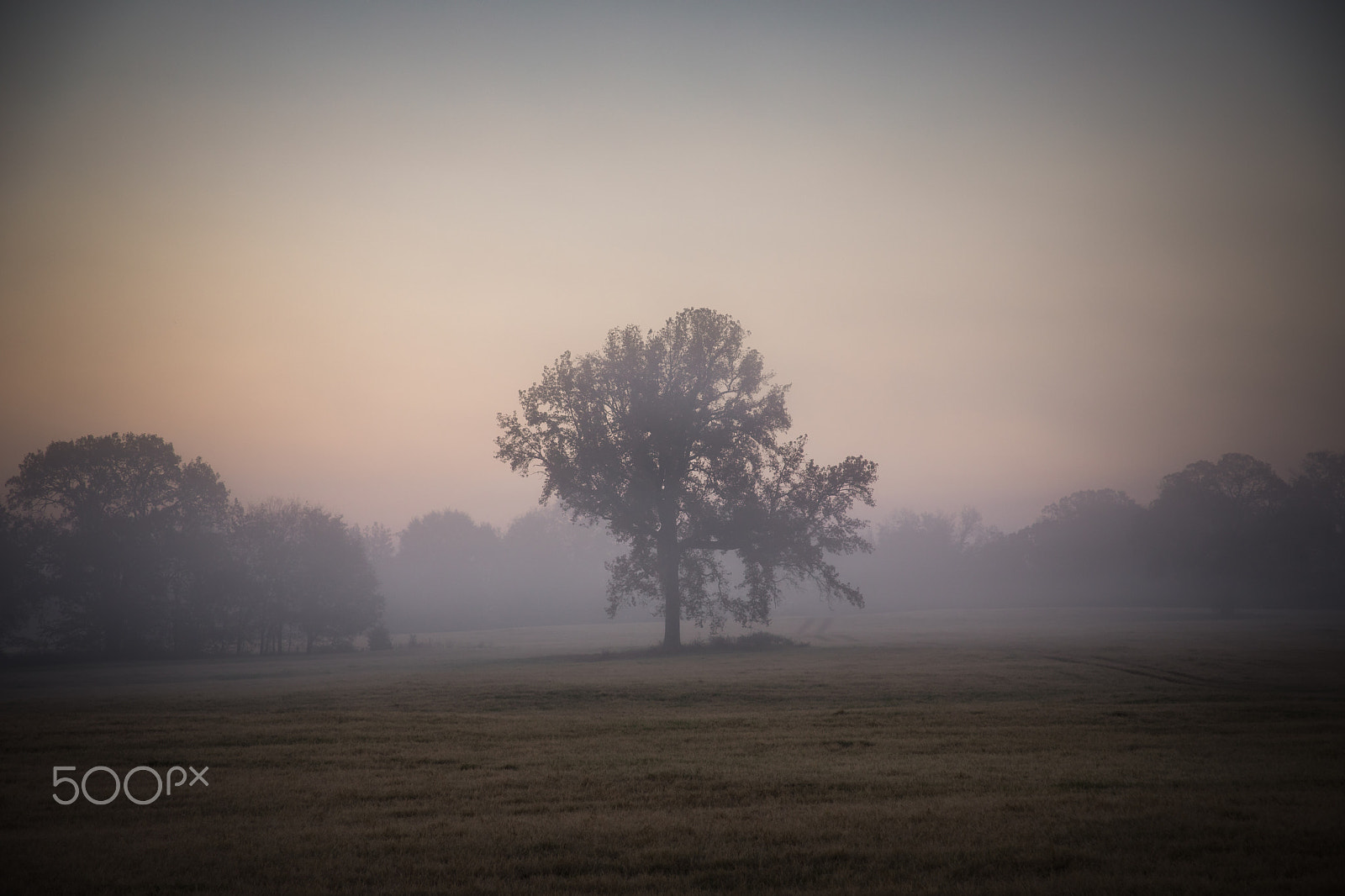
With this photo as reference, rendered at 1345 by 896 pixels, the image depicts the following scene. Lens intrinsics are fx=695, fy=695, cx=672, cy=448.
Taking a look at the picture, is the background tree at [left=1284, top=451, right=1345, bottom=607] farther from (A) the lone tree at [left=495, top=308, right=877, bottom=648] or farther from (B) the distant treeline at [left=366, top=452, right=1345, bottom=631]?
(A) the lone tree at [left=495, top=308, right=877, bottom=648]

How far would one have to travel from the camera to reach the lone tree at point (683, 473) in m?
39.3

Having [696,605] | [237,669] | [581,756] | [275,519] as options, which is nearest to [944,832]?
[581,756]

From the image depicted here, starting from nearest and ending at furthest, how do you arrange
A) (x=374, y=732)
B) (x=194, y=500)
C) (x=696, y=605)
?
(x=374, y=732) → (x=696, y=605) → (x=194, y=500)

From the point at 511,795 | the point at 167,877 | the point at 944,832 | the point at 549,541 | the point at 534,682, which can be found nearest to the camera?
the point at 167,877

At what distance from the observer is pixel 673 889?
270 inches

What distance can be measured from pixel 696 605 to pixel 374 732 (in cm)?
2477

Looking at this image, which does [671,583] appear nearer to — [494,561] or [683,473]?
[683,473]

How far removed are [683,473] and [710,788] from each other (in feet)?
98.7

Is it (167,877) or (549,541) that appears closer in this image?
(167,877)

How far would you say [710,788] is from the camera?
10.5 m

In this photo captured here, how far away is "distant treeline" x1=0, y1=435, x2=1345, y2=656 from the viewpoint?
51219 millimetres

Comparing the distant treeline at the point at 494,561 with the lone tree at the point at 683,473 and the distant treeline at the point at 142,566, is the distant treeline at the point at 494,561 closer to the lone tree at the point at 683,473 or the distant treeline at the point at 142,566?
the distant treeline at the point at 142,566

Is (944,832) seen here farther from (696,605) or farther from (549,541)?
(549,541)

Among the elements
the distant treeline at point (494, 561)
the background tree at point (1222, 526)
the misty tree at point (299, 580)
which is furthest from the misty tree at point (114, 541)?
the background tree at point (1222, 526)
